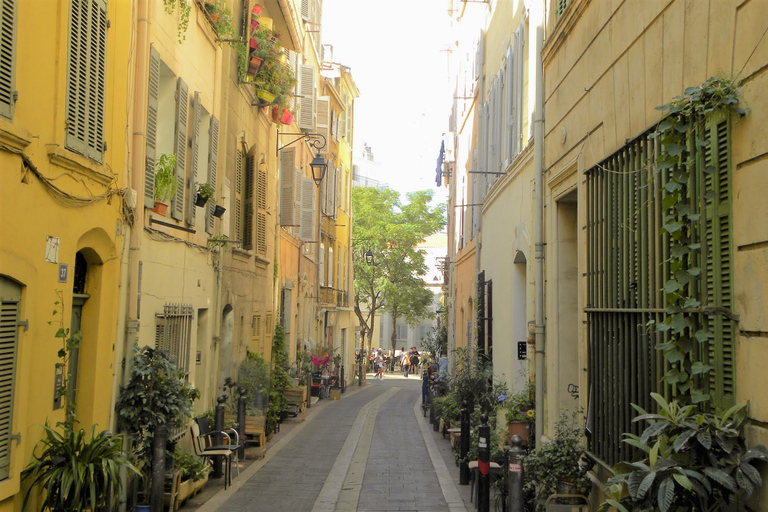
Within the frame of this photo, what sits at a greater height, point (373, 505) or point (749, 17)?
point (749, 17)

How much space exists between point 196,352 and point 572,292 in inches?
235

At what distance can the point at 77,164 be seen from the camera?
22.8 ft

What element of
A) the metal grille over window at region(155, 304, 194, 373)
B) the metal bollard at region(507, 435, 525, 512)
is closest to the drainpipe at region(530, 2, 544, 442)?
the metal bollard at region(507, 435, 525, 512)

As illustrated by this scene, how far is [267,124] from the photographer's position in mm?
17703

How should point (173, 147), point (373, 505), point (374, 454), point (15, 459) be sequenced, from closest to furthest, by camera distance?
point (15, 459) → point (373, 505) → point (173, 147) → point (374, 454)

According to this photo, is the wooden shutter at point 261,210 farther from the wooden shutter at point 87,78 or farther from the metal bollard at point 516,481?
the metal bollard at point 516,481

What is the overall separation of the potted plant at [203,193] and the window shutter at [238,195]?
9.16ft

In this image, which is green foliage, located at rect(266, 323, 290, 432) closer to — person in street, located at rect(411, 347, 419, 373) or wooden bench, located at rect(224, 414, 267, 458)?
wooden bench, located at rect(224, 414, 267, 458)

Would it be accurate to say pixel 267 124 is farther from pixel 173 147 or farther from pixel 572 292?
pixel 572 292

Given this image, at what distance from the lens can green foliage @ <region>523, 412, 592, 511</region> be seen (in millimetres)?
7301

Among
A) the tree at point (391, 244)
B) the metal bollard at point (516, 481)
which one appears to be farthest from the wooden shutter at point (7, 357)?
the tree at point (391, 244)

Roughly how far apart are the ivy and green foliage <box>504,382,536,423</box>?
5.72 metres

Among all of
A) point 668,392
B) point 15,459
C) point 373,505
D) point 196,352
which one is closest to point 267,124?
point 196,352

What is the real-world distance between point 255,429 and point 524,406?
4.92m
